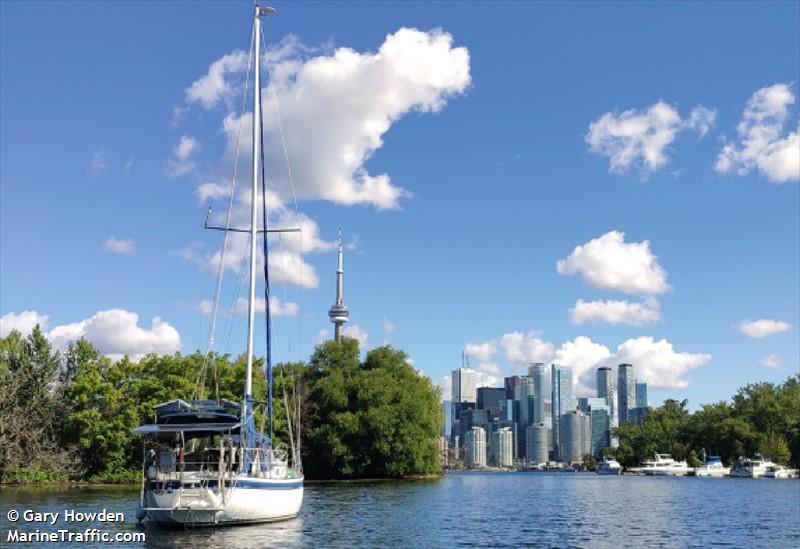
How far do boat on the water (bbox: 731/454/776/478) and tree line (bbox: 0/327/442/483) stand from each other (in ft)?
264

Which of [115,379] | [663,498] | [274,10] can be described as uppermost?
[274,10]

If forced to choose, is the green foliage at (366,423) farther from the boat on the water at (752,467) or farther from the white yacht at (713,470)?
the white yacht at (713,470)

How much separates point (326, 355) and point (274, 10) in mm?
66804

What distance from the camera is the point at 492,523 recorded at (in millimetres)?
52969

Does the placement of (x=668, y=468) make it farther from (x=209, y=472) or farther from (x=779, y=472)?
(x=209, y=472)

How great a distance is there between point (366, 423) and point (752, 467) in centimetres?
9715

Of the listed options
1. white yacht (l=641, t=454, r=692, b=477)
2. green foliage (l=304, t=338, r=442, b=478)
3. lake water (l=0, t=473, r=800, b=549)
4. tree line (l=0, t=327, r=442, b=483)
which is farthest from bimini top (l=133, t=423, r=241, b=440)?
white yacht (l=641, t=454, r=692, b=477)

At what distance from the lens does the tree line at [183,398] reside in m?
81.3

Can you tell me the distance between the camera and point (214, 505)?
135 ft

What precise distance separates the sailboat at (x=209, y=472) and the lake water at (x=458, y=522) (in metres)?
0.89

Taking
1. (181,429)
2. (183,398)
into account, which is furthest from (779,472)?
(181,429)

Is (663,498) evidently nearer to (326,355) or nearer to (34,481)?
(326,355)

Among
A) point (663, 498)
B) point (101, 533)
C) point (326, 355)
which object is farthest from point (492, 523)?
point (326, 355)

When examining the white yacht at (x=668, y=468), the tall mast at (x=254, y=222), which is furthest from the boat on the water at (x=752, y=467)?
the tall mast at (x=254, y=222)
